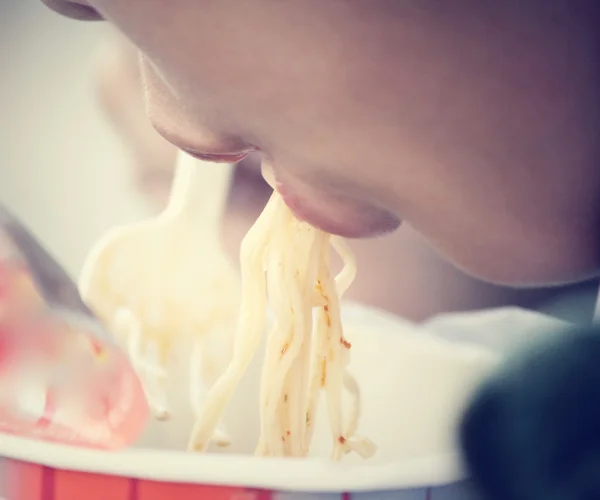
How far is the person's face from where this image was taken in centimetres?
14

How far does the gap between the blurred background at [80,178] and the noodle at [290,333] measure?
0.09 metres

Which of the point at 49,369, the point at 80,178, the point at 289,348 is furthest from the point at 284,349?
the point at 80,178

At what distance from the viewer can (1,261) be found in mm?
292

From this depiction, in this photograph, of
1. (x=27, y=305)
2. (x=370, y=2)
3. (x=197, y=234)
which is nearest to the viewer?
(x=370, y=2)

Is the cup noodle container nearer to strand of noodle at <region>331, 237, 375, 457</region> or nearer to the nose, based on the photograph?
strand of noodle at <region>331, 237, 375, 457</region>

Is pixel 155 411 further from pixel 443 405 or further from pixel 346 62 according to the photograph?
pixel 346 62

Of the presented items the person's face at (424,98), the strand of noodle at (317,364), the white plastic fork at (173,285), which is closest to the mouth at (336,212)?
the person's face at (424,98)

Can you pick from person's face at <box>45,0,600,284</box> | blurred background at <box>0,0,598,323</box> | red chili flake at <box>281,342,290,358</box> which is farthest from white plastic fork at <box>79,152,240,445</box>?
→ person's face at <box>45,0,600,284</box>

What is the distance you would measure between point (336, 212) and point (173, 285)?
0.84 feet

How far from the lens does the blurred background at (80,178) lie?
374mm

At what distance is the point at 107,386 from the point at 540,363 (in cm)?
21

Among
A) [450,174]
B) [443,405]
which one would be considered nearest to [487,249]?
[450,174]

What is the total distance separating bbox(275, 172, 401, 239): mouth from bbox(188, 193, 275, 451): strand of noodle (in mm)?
92

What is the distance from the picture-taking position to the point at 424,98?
0.14m
